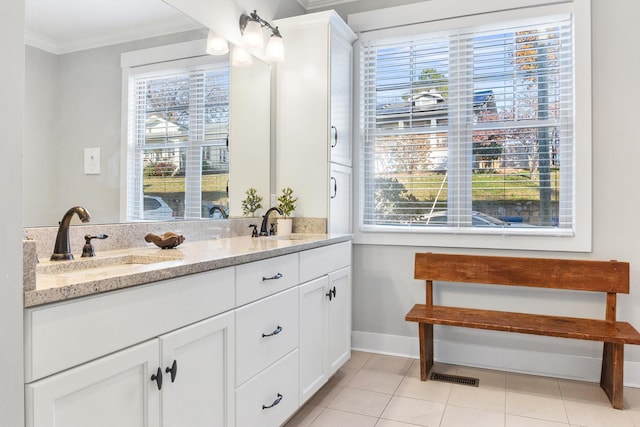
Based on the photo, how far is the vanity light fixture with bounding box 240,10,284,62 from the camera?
2.67 metres

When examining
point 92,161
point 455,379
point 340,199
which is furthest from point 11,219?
point 455,379

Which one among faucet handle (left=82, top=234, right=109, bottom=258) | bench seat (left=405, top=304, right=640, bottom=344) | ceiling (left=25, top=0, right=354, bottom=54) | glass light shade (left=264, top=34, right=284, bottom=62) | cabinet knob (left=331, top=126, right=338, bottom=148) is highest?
glass light shade (left=264, top=34, right=284, bottom=62)

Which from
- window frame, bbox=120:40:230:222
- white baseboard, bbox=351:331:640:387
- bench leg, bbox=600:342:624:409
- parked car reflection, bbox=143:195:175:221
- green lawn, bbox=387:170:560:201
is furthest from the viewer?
green lawn, bbox=387:170:560:201

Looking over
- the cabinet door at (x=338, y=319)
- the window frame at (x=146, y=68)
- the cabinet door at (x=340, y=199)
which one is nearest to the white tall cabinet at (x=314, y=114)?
the cabinet door at (x=340, y=199)

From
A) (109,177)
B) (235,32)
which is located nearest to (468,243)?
(235,32)

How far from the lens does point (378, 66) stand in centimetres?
327

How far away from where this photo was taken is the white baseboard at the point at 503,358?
9.00 ft

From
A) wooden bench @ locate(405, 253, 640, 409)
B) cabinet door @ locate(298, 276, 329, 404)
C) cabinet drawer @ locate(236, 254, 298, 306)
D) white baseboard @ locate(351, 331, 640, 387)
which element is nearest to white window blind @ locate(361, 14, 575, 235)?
wooden bench @ locate(405, 253, 640, 409)

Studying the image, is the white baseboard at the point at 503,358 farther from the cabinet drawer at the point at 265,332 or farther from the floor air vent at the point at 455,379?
the cabinet drawer at the point at 265,332

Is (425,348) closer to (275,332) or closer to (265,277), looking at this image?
(275,332)

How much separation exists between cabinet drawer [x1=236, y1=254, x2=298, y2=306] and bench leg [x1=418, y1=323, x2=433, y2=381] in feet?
3.54

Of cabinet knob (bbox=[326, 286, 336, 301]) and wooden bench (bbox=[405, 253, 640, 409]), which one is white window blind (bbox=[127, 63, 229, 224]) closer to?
cabinet knob (bbox=[326, 286, 336, 301])

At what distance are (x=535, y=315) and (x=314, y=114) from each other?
6.16 ft

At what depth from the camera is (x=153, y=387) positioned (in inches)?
49.0
